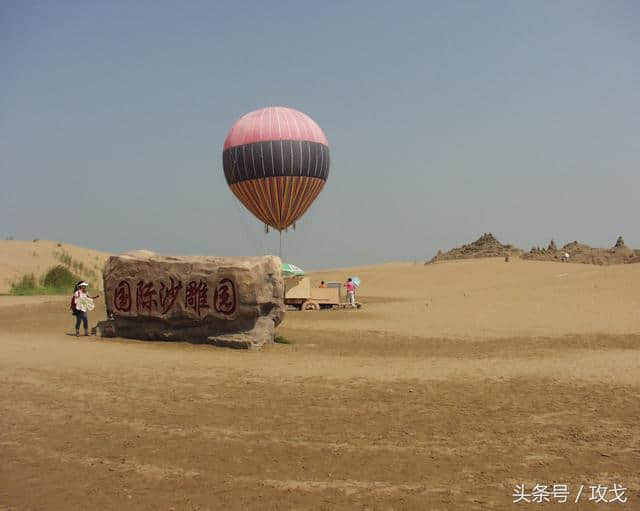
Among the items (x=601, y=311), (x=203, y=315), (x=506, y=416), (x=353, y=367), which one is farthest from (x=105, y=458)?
(x=601, y=311)

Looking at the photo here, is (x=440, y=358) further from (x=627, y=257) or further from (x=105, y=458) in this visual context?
(x=627, y=257)

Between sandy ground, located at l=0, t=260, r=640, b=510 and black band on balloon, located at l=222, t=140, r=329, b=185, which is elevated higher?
black band on balloon, located at l=222, t=140, r=329, b=185

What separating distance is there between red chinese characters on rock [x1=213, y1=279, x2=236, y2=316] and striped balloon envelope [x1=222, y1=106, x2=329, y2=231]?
16.9m

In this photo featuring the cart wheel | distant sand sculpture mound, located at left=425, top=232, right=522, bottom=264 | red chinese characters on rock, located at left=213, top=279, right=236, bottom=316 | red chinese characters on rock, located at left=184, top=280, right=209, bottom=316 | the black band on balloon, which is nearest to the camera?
red chinese characters on rock, located at left=213, top=279, right=236, bottom=316

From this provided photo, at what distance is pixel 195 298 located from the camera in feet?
50.1

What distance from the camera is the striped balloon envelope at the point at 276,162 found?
3103cm

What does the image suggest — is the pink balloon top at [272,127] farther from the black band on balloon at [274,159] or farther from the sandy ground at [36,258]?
the sandy ground at [36,258]

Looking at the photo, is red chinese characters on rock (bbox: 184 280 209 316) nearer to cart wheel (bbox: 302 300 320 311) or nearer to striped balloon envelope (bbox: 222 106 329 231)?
cart wheel (bbox: 302 300 320 311)

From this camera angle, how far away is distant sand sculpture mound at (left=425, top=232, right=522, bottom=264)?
230ft

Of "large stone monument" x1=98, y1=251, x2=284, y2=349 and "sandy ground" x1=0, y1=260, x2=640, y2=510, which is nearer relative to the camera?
"sandy ground" x1=0, y1=260, x2=640, y2=510

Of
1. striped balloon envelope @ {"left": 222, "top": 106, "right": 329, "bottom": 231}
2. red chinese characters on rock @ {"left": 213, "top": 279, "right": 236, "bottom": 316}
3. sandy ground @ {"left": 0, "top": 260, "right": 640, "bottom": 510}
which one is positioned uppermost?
striped balloon envelope @ {"left": 222, "top": 106, "right": 329, "bottom": 231}

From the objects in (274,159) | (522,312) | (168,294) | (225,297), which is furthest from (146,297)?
(274,159)

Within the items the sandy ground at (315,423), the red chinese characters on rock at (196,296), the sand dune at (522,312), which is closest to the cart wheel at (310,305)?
the sand dune at (522,312)

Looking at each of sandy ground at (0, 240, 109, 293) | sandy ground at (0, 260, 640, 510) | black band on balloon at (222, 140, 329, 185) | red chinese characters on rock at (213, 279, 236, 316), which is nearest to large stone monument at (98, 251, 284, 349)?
red chinese characters on rock at (213, 279, 236, 316)
